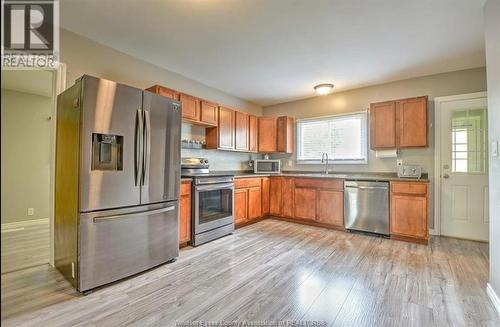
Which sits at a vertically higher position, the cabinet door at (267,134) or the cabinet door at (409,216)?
the cabinet door at (267,134)

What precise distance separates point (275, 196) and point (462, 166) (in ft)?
9.70

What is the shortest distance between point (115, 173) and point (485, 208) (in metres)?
4.75

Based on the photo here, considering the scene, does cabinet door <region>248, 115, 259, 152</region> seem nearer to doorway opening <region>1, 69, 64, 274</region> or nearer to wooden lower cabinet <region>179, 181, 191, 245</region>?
wooden lower cabinet <region>179, 181, 191, 245</region>

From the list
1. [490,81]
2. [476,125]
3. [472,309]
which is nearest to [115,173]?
[472,309]

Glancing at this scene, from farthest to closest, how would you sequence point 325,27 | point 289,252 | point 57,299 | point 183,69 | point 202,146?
point 202,146 < point 183,69 < point 289,252 < point 325,27 < point 57,299

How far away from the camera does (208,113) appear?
158 inches

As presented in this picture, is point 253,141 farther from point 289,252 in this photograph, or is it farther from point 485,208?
point 485,208

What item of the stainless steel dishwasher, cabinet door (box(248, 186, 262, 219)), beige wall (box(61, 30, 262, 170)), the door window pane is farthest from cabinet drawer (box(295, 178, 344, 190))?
the door window pane

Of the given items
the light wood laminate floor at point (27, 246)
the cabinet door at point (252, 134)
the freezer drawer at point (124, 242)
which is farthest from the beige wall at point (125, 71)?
the light wood laminate floor at point (27, 246)

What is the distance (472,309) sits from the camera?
1815 mm

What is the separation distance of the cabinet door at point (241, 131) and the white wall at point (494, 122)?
3454mm

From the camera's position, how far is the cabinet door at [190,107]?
357cm

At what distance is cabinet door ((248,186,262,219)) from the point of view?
14.2 ft

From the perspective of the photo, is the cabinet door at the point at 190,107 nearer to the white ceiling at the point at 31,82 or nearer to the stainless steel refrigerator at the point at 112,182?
the stainless steel refrigerator at the point at 112,182
